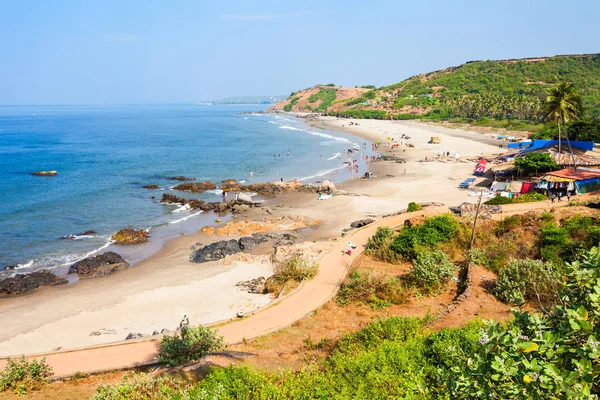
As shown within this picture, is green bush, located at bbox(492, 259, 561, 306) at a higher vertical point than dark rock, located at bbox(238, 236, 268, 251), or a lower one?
higher

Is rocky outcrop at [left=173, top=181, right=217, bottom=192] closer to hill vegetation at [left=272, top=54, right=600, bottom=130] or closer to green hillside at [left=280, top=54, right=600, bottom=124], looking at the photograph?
hill vegetation at [left=272, top=54, right=600, bottom=130]

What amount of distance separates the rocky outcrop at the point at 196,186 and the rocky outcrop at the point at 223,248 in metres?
17.9

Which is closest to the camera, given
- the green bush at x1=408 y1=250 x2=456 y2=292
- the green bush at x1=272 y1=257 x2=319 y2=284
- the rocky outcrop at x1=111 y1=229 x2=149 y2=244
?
the green bush at x1=408 y1=250 x2=456 y2=292

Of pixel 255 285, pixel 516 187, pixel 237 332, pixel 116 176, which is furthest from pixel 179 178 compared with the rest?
pixel 237 332

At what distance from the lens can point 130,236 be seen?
94.2ft

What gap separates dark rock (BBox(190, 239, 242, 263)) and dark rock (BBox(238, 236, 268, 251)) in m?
0.28

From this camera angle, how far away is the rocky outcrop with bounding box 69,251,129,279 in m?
23.1

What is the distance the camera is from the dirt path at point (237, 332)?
11.7 meters

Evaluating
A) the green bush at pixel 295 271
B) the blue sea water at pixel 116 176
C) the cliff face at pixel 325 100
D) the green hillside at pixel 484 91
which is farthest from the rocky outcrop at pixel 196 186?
the cliff face at pixel 325 100

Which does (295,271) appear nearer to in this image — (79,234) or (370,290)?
(370,290)

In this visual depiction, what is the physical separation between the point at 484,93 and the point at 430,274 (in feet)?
378

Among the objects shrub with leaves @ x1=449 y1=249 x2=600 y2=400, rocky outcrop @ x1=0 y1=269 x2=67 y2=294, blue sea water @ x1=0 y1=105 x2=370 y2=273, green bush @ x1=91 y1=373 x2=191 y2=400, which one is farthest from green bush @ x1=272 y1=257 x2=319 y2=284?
shrub with leaves @ x1=449 y1=249 x2=600 y2=400

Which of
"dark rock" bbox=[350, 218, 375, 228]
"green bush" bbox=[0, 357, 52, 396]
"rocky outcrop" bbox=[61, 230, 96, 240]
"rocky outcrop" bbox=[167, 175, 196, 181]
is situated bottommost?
"rocky outcrop" bbox=[61, 230, 96, 240]

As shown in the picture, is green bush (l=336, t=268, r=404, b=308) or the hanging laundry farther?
the hanging laundry
